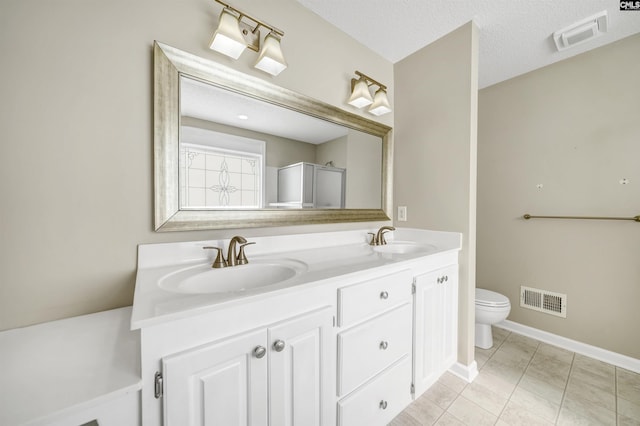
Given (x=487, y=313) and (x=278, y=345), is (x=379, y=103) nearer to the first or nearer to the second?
(x=278, y=345)

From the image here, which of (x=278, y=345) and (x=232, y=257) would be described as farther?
(x=232, y=257)

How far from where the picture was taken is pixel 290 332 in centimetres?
82

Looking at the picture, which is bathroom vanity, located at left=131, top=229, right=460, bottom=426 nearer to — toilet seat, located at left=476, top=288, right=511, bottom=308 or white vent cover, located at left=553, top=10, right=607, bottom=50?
toilet seat, located at left=476, top=288, right=511, bottom=308

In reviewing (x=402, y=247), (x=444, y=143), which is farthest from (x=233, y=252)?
(x=444, y=143)

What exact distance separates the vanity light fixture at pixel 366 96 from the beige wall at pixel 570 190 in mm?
1357

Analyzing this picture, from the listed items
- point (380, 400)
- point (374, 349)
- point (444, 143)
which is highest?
point (444, 143)

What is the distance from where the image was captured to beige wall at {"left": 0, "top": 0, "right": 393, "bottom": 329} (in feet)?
2.56

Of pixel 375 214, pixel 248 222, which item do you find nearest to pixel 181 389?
pixel 248 222

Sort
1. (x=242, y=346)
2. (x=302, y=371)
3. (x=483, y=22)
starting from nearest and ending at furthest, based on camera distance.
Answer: (x=242, y=346) → (x=302, y=371) → (x=483, y=22)

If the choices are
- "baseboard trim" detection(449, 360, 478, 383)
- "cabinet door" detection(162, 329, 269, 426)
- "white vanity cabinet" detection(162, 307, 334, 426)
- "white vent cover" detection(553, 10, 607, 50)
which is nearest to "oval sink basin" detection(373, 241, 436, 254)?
"baseboard trim" detection(449, 360, 478, 383)

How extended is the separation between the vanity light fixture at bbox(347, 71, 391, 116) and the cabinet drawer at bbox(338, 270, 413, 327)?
1.17m

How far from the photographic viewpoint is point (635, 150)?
164 centimetres

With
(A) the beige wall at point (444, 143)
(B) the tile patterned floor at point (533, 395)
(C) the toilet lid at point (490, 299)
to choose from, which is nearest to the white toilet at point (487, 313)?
(C) the toilet lid at point (490, 299)

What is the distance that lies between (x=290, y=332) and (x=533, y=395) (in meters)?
→ 1.66
